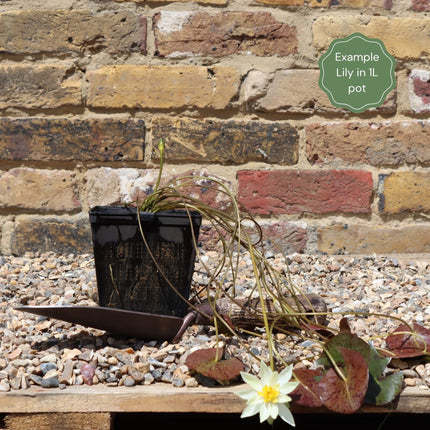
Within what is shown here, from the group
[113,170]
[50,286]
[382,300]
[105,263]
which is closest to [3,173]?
[113,170]

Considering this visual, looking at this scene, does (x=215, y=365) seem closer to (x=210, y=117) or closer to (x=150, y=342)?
(x=150, y=342)

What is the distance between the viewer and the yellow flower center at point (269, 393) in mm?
881

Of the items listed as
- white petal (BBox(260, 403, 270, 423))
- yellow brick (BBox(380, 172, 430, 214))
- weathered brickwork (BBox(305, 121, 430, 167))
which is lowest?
white petal (BBox(260, 403, 270, 423))

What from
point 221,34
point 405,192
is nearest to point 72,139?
point 221,34

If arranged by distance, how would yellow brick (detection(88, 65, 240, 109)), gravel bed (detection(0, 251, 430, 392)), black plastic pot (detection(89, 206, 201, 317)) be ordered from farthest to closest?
yellow brick (detection(88, 65, 240, 109)), black plastic pot (detection(89, 206, 201, 317)), gravel bed (detection(0, 251, 430, 392))

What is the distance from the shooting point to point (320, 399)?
0.93 m

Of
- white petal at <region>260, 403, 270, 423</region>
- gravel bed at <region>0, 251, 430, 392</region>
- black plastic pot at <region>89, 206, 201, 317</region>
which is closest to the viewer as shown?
white petal at <region>260, 403, 270, 423</region>

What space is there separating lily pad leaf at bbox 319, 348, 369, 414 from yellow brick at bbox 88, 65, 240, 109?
38.5 inches

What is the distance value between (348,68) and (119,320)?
1.11 m

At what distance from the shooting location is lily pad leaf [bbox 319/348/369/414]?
0.89m

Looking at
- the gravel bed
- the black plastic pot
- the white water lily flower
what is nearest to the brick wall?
the gravel bed

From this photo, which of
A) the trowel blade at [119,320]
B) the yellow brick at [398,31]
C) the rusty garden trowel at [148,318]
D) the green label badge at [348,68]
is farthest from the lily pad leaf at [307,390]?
the yellow brick at [398,31]

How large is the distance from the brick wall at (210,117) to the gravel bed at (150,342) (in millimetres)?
113

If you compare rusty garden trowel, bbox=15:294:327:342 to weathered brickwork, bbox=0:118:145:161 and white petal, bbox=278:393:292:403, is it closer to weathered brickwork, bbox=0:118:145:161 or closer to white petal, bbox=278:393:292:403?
white petal, bbox=278:393:292:403
